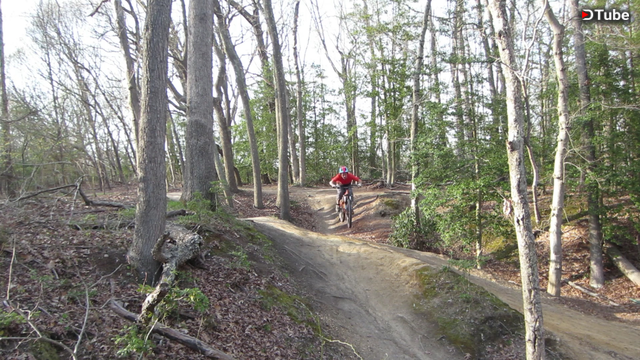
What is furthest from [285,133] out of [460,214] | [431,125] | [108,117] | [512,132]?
[108,117]

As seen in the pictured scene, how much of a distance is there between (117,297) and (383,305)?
520cm

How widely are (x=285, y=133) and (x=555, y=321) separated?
1011 centimetres

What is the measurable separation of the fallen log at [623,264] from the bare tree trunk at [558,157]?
11.6 feet

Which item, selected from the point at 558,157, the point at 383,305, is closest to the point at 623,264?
the point at 558,157

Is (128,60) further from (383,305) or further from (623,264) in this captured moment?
(623,264)

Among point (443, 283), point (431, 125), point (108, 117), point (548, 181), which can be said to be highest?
point (108, 117)

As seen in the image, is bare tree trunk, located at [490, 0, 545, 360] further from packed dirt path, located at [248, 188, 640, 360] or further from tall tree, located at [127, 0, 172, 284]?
tall tree, located at [127, 0, 172, 284]

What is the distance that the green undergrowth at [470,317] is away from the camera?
6.32 metres

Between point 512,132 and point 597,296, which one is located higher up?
point 512,132

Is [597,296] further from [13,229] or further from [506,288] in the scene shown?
[13,229]

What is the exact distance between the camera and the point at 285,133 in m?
13.5

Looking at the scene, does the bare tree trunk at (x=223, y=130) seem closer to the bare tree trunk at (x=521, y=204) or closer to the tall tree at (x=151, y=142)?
the tall tree at (x=151, y=142)

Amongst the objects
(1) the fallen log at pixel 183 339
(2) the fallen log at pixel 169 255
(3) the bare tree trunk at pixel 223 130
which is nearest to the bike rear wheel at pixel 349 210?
(3) the bare tree trunk at pixel 223 130

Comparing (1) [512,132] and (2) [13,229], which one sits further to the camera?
(1) [512,132]
